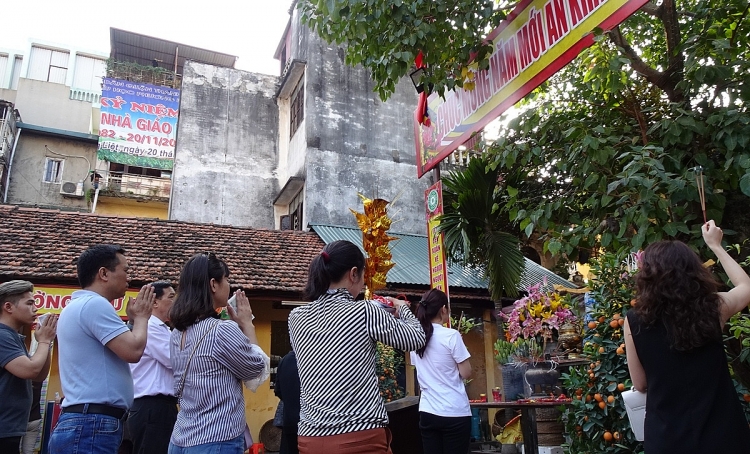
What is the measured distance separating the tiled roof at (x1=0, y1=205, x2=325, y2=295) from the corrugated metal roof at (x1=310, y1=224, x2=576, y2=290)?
81 centimetres

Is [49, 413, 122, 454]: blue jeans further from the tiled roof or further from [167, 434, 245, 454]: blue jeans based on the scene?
the tiled roof

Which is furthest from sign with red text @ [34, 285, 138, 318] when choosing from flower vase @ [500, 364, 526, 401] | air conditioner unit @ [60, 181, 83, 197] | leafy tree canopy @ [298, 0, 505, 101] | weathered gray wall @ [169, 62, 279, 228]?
air conditioner unit @ [60, 181, 83, 197]

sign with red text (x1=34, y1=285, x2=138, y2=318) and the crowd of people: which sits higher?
sign with red text (x1=34, y1=285, x2=138, y2=318)

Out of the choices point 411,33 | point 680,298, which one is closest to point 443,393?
point 680,298

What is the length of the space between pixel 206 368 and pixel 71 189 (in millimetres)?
18213

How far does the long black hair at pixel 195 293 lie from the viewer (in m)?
2.78

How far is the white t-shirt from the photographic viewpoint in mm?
3992

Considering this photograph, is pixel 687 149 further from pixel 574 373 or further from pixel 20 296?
pixel 20 296

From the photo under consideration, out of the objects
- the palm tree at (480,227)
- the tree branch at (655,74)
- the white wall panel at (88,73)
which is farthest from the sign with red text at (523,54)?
the white wall panel at (88,73)

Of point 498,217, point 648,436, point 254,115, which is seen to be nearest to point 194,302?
point 648,436

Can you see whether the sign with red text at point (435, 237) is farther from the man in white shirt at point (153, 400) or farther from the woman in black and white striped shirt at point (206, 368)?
the woman in black and white striped shirt at point (206, 368)

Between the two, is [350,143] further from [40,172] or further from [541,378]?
[541,378]

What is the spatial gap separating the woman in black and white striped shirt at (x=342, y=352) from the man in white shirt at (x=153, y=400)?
1.56 meters

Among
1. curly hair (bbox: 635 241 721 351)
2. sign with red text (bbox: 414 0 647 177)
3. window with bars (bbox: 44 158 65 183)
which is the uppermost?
→ window with bars (bbox: 44 158 65 183)
